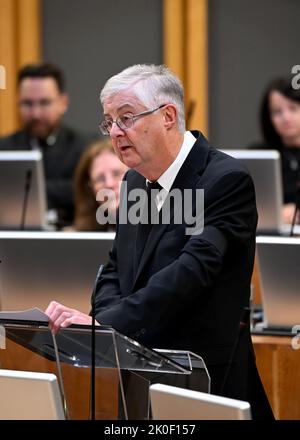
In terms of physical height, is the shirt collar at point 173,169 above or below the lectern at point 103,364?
above

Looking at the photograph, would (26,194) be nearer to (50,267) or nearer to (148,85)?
(50,267)

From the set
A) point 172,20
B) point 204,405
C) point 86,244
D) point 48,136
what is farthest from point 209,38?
point 204,405

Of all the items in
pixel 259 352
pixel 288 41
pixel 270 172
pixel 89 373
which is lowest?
pixel 259 352

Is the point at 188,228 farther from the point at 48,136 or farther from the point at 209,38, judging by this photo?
the point at 209,38

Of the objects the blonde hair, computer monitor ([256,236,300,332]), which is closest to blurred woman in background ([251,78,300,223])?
the blonde hair

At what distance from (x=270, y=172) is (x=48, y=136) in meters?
1.98

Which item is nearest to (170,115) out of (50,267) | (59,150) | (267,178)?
(50,267)

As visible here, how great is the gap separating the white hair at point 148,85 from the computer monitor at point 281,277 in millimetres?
624

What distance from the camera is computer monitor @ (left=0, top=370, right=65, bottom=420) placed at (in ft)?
5.35

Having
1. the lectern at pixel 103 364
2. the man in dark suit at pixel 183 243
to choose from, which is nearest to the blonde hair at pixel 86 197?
the man in dark suit at pixel 183 243

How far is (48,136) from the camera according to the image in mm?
5176

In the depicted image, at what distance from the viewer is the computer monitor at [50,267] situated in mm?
2697

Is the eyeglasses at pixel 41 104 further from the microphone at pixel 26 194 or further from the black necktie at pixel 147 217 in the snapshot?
the black necktie at pixel 147 217

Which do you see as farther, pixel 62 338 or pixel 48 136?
pixel 48 136
